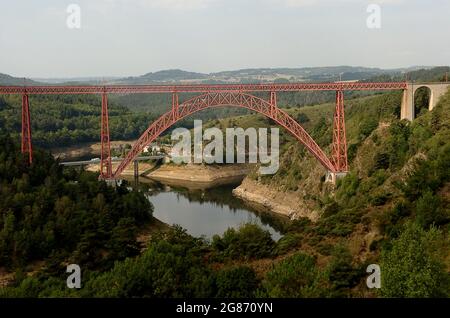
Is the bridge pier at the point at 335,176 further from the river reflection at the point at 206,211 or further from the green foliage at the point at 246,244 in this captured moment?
the green foliage at the point at 246,244

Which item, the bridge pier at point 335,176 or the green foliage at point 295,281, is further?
the bridge pier at point 335,176

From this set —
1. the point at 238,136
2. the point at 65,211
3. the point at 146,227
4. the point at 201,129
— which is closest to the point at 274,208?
the point at 146,227

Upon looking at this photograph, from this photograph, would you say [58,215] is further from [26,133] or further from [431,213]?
[431,213]

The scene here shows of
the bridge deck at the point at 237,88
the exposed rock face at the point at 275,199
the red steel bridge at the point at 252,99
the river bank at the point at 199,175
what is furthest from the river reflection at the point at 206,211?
the bridge deck at the point at 237,88

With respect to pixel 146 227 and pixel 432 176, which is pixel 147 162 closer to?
pixel 146 227

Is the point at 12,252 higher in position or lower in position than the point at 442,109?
lower
